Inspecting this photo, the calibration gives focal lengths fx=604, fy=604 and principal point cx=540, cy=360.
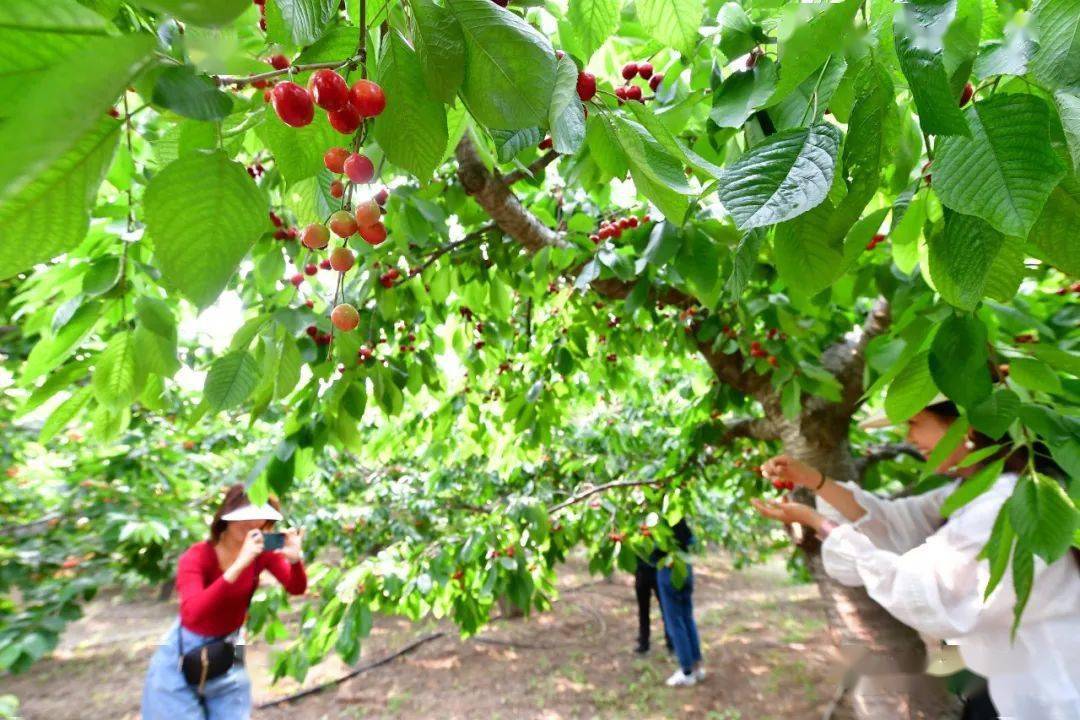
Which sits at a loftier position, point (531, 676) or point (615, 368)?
point (615, 368)

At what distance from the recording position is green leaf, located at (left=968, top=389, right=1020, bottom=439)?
0.81 metres

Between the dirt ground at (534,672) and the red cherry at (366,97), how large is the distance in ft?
15.2

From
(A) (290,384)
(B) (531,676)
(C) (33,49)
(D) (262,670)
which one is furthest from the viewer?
(D) (262,670)

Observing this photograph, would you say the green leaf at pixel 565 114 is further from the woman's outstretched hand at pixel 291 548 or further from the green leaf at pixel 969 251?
the woman's outstretched hand at pixel 291 548

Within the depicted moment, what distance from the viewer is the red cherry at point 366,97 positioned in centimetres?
43

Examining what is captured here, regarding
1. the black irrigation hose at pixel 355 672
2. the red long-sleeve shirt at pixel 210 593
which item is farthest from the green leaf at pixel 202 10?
the black irrigation hose at pixel 355 672

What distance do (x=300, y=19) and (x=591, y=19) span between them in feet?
1.13

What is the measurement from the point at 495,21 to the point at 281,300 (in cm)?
101

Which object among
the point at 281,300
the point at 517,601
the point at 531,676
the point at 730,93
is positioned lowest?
the point at 531,676

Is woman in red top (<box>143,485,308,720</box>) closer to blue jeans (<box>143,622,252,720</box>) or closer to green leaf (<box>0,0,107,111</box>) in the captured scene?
blue jeans (<box>143,622,252,720</box>)

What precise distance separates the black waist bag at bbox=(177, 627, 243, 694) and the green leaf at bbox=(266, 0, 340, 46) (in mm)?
2752

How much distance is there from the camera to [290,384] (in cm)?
101

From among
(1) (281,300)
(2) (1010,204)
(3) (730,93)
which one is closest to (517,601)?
(1) (281,300)

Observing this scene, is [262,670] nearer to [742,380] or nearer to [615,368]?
[615,368]
